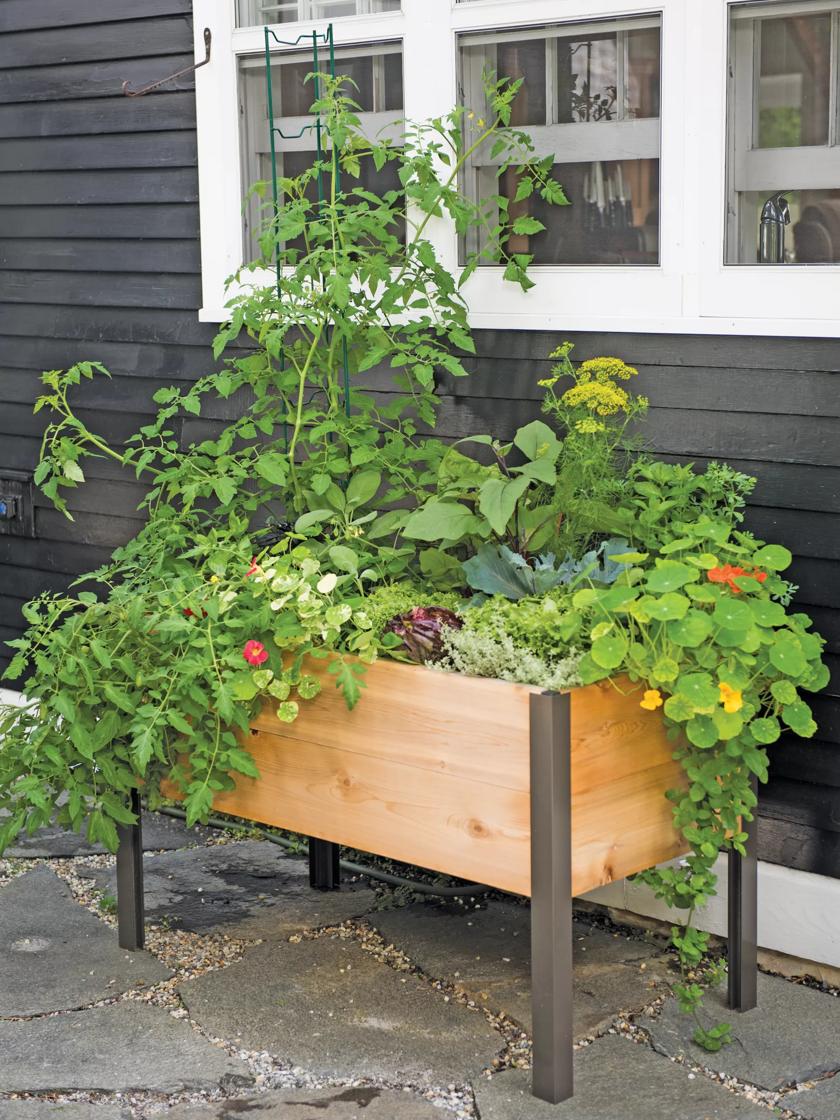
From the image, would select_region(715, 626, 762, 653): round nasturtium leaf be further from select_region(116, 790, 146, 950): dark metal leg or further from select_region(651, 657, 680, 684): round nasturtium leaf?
select_region(116, 790, 146, 950): dark metal leg

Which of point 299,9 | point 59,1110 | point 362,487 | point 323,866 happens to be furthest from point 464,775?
point 299,9

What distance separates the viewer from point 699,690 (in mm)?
2545

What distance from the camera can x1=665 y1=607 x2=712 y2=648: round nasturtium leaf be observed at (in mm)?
2535

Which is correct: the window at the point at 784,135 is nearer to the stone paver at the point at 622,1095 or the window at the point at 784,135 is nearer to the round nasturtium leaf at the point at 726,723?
the round nasturtium leaf at the point at 726,723

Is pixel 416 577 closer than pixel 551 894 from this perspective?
No

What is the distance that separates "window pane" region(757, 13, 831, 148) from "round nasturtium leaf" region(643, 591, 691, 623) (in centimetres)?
111

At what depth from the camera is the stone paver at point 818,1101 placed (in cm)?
260

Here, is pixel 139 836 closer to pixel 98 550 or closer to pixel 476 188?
pixel 98 550

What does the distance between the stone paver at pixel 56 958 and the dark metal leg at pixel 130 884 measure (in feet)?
0.14

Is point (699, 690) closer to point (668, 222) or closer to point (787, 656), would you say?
point (787, 656)

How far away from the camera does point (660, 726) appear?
2.76 metres

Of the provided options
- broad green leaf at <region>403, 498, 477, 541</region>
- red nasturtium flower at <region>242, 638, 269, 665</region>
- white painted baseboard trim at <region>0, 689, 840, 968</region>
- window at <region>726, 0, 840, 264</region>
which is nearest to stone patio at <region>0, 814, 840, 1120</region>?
white painted baseboard trim at <region>0, 689, 840, 968</region>

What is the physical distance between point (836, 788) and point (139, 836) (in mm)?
1526

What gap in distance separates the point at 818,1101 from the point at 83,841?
86.3 inches
